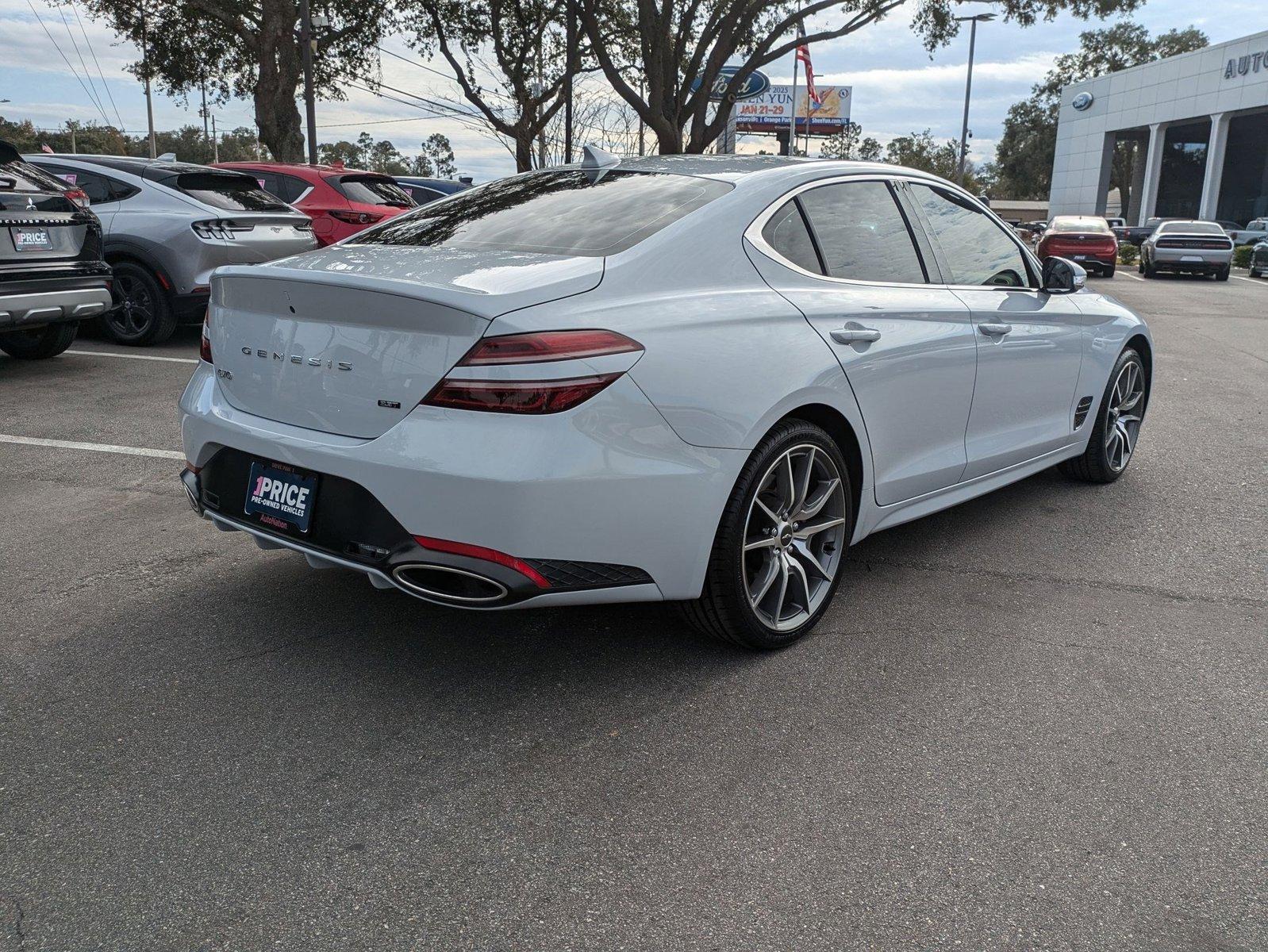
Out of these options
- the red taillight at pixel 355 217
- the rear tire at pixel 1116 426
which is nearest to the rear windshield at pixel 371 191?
the red taillight at pixel 355 217

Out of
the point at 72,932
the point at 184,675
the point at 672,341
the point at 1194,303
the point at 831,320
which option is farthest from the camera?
the point at 1194,303

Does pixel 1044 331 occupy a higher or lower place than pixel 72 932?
higher

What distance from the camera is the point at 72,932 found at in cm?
215

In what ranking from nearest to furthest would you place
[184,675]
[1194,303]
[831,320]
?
[184,675]
[831,320]
[1194,303]

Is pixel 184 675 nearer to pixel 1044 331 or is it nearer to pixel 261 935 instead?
pixel 261 935

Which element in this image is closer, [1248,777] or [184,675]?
[1248,777]

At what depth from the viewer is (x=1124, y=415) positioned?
232 inches

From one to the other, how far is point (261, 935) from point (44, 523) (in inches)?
123

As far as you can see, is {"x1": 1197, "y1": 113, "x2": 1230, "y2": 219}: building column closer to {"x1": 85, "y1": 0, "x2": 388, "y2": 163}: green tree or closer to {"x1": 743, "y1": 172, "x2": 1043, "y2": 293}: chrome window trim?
{"x1": 85, "y1": 0, "x2": 388, "y2": 163}: green tree

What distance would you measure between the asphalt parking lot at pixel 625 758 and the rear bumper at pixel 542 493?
1.43 feet

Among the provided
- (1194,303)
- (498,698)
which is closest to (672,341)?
(498,698)

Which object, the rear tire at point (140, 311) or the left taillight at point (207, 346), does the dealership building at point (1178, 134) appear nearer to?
the rear tire at point (140, 311)

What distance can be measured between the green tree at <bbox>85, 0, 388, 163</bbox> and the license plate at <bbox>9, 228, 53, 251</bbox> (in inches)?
647

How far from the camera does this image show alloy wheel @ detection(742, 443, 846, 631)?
343 cm
